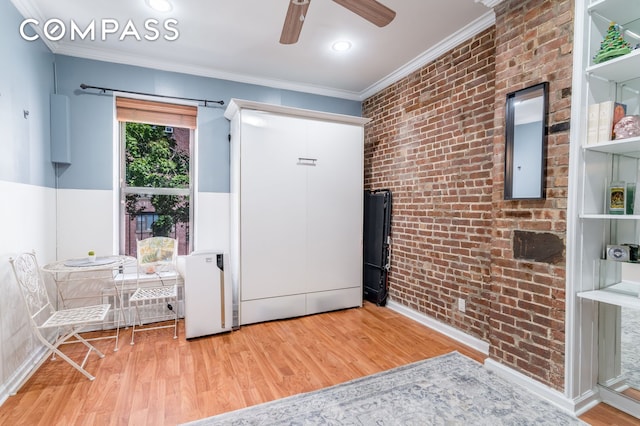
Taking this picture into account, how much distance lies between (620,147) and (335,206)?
7.97ft

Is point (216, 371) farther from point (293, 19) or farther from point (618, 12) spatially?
point (618, 12)

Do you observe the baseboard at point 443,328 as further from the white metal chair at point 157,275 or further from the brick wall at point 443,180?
the white metal chair at point 157,275

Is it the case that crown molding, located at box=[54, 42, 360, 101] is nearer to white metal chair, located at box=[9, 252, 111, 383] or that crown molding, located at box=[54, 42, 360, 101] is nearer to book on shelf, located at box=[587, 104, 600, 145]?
white metal chair, located at box=[9, 252, 111, 383]

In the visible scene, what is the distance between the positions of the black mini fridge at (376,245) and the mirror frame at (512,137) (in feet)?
5.37

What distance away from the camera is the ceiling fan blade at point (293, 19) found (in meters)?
1.82

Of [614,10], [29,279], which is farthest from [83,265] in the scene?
[614,10]

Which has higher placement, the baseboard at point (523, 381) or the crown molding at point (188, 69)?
the crown molding at point (188, 69)

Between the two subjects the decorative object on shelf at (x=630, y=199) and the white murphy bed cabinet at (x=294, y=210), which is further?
the white murphy bed cabinet at (x=294, y=210)

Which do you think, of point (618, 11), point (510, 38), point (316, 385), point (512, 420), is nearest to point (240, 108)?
point (510, 38)

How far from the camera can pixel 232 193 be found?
3.57 meters

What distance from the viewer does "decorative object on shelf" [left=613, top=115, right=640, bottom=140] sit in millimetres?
1723

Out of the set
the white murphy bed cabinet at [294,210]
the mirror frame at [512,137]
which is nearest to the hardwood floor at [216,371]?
the white murphy bed cabinet at [294,210]

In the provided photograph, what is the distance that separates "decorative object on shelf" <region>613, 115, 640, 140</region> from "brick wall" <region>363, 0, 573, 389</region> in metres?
0.24

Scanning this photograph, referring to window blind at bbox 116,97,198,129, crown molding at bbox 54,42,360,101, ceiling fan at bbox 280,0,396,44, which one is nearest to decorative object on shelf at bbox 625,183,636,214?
ceiling fan at bbox 280,0,396,44
